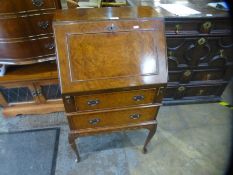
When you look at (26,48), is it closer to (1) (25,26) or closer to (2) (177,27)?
(1) (25,26)

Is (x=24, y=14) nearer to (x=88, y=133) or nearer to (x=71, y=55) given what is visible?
(x=71, y=55)

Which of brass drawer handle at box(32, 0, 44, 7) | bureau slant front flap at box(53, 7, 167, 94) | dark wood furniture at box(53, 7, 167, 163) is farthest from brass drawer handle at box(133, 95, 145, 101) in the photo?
brass drawer handle at box(32, 0, 44, 7)

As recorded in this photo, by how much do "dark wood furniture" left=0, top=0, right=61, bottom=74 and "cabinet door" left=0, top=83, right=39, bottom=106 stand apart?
0.87 feet

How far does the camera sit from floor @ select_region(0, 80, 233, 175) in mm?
1589

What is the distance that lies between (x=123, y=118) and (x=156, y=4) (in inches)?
48.8

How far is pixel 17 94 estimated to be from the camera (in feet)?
6.30

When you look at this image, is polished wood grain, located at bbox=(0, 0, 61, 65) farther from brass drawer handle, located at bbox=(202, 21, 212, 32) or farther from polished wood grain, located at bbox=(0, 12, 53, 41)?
brass drawer handle, located at bbox=(202, 21, 212, 32)

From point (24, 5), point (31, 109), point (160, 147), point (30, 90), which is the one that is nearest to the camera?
point (24, 5)

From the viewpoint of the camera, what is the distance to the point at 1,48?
1.53 m

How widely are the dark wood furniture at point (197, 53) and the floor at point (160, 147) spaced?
241 mm

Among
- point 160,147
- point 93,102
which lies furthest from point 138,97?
point 160,147

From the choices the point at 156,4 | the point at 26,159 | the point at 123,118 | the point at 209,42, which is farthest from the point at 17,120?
the point at 209,42

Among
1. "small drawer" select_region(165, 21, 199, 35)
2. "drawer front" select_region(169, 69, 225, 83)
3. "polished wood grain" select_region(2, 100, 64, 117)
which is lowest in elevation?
"polished wood grain" select_region(2, 100, 64, 117)

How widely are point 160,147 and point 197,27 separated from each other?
3.99ft
